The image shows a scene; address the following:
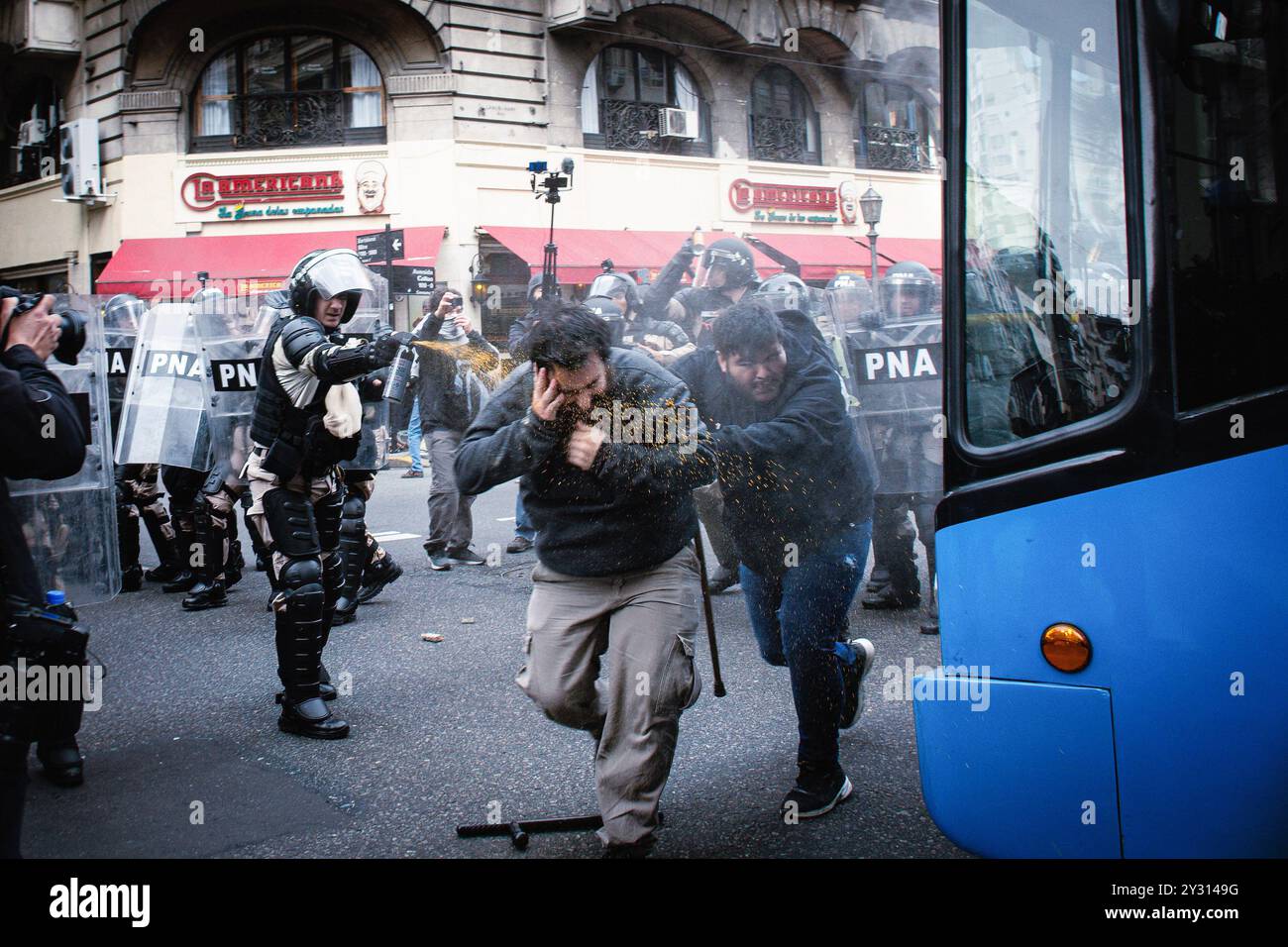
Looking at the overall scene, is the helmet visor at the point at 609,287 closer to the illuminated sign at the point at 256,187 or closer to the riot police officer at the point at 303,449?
the riot police officer at the point at 303,449

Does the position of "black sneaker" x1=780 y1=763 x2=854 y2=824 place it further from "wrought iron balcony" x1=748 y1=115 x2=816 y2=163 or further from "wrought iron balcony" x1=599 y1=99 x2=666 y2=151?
"wrought iron balcony" x1=748 y1=115 x2=816 y2=163

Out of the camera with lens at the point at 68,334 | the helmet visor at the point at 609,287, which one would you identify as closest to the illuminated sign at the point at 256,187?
the helmet visor at the point at 609,287

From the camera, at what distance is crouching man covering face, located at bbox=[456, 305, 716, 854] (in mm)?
2988

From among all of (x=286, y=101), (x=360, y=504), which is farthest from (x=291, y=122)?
(x=360, y=504)

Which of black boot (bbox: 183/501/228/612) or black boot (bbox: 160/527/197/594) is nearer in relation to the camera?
black boot (bbox: 183/501/228/612)

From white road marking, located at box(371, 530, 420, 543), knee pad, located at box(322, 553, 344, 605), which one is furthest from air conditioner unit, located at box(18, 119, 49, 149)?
knee pad, located at box(322, 553, 344, 605)

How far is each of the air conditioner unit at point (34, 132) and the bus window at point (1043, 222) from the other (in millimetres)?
22820

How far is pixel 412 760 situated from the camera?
4.16 metres

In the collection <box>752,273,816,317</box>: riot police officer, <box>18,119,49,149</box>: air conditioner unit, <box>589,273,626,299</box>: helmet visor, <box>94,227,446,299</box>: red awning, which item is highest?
<box>18,119,49,149</box>: air conditioner unit

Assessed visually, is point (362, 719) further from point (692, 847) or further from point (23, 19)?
point (23, 19)

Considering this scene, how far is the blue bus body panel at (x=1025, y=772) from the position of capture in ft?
7.48

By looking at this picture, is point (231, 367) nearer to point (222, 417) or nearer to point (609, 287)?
point (222, 417)

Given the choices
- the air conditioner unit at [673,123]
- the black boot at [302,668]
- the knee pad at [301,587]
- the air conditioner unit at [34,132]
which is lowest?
the black boot at [302,668]

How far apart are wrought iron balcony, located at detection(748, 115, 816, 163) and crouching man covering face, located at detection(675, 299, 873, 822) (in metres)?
18.5
